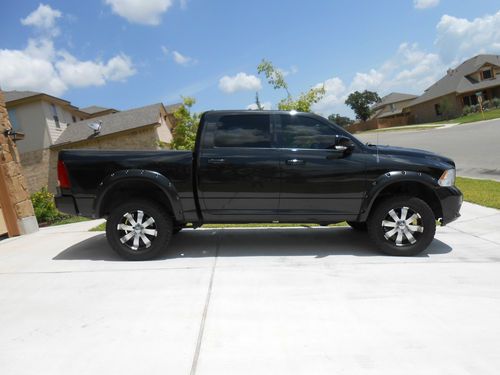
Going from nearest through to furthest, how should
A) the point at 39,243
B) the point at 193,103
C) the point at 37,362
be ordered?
the point at 37,362, the point at 39,243, the point at 193,103

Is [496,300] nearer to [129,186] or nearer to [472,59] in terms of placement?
[129,186]

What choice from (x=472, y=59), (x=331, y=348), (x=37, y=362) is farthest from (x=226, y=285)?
(x=472, y=59)

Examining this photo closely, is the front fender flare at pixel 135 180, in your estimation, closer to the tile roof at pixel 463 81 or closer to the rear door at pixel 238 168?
the rear door at pixel 238 168

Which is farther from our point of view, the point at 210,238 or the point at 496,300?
the point at 210,238

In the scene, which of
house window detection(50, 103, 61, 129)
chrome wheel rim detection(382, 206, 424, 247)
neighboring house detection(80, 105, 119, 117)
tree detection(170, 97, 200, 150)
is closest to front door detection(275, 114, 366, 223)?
chrome wheel rim detection(382, 206, 424, 247)

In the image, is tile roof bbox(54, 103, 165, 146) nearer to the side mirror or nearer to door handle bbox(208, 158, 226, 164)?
door handle bbox(208, 158, 226, 164)

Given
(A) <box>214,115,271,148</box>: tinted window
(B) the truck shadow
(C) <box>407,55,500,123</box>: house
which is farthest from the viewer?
(C) <box>407,55,500,123</box>: house

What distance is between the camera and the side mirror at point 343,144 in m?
5.30

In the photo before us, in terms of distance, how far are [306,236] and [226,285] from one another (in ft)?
8.14

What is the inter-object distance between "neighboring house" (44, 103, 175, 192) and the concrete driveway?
18.5 metres

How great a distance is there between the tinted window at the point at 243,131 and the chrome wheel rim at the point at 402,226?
1873mm

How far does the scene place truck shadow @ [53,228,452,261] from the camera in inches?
226

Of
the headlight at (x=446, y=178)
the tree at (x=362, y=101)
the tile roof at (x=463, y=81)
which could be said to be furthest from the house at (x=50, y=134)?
the tree at (x=362, y=101)

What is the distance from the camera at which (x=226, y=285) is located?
4.50m
